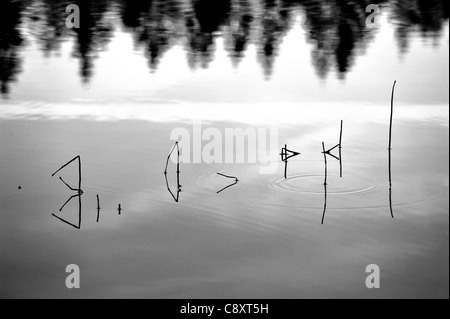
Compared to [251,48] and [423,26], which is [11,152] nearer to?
[251,48]

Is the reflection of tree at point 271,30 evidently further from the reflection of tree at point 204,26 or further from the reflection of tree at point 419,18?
the reflection of tree at point 419,18

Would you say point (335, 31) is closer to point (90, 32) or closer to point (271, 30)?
point (271, 30)

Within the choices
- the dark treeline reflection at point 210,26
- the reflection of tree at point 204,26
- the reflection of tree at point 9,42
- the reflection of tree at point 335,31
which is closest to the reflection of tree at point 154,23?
the dark treeline reflection at point 210,26

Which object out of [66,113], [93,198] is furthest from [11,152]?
[93,198]

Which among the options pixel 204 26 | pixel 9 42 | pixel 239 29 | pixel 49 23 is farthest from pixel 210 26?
pixel 9 42

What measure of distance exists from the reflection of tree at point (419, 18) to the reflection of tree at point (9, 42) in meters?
3.10

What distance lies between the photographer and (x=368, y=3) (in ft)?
19.7

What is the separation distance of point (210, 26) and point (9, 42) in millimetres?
1718

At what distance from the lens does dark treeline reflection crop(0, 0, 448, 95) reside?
5.47m

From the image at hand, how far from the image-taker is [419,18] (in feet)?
18.8

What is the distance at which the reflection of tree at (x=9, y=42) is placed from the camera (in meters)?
5.27

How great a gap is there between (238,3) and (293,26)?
622 mm

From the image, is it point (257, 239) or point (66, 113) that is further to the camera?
point (66, 113)

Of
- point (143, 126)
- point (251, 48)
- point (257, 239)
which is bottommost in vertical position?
point (257, 239)
